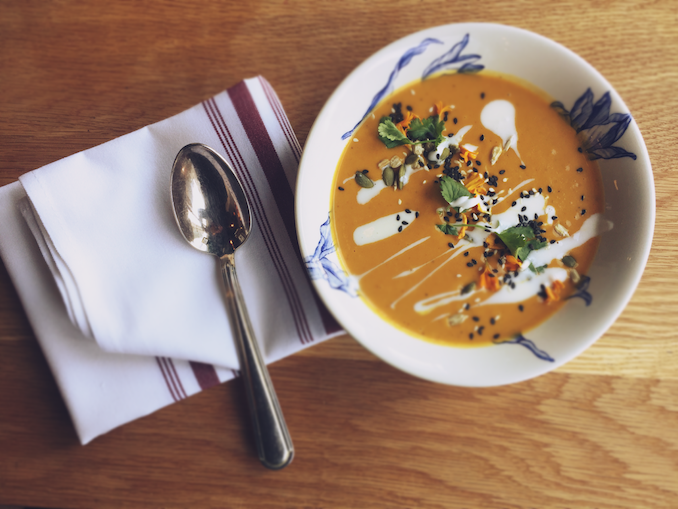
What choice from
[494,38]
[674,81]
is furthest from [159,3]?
Result: [674,81]

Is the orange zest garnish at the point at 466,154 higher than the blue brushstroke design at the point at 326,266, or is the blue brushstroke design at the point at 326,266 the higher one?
the orange zest garnish at the point at 466,154

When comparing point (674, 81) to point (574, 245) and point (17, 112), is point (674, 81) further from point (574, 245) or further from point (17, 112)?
point (17, 112)

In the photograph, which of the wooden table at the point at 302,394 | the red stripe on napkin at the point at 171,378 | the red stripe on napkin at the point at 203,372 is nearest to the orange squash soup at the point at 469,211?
the wooden table at the point at 302,394

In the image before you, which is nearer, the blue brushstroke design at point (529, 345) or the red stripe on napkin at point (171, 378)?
the blue brushstroke design at point (529, 345)

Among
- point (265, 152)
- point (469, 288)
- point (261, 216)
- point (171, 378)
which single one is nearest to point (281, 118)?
point (265, 152)

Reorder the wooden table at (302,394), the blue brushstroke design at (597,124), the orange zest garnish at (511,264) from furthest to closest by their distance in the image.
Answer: the wooden table at (302,394), the orange zest garnish at (511,264), the blue brushstroke design at (597,124)

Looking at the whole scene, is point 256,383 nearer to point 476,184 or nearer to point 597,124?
point 476,184

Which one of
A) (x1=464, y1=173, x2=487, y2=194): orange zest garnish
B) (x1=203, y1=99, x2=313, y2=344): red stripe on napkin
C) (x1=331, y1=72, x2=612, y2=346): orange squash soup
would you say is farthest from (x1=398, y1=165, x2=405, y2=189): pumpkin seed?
(x1=203, y1=99, x2=313, y2=344): red stripe on napkin

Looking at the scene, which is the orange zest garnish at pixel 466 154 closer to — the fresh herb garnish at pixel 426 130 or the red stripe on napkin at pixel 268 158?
the fresh herb garnish at pixel 426 130
